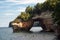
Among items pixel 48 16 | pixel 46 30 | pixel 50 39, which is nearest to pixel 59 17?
pixel 50 39

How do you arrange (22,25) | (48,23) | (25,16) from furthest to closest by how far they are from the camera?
(22,25) → (25,16) → (48,23)

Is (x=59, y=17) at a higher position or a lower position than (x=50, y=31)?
higher

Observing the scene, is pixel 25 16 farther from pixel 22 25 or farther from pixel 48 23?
pixel 48 23

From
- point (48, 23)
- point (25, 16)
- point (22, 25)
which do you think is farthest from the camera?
point (22, 25)

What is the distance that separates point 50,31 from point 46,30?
6.76 ft

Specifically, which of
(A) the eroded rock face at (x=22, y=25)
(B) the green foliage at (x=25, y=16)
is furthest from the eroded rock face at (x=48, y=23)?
(B) the green foliage at (x=25, y=16)

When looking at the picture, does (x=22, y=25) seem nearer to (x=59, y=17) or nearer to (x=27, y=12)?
(x=27, y=12)

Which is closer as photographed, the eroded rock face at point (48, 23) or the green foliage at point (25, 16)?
the eroded rock face at point (48, 23)

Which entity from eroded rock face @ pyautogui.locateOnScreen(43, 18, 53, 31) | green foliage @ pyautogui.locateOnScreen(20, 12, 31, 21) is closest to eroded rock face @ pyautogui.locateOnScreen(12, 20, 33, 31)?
green foliage @ pyautogui.locateOnScreen(20, 12, 31, 21)

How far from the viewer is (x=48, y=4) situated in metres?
79.9

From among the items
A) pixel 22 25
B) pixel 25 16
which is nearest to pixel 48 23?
pixel 25 16

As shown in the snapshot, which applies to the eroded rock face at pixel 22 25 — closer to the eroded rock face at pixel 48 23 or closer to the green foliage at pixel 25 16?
the green foliage at pixel 25 16

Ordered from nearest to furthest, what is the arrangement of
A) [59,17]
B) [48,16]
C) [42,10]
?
[59,17]
[48,16]
[42,10]

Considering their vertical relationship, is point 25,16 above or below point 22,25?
above
